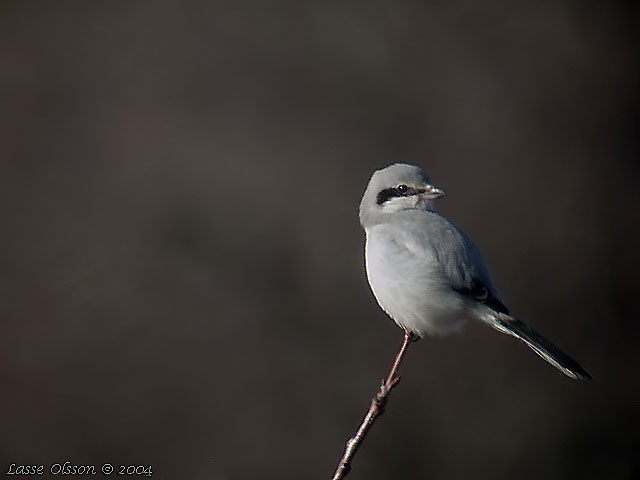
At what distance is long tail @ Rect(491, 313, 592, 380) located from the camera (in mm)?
2168

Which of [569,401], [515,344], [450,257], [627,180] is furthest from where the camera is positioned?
[627,180]

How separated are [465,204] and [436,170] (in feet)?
1.30

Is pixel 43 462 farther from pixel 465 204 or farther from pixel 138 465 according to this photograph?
pixel 465 204

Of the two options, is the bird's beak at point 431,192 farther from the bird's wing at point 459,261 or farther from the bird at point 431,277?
the bird's wing at point 459,261

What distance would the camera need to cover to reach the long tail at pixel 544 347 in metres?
2.17

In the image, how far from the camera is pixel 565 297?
573 centimetres

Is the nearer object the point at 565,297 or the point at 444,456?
the point at 444,456

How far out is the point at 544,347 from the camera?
7.32ft

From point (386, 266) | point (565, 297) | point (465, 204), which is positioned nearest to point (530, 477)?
point (565, 297)

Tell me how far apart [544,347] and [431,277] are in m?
0.44

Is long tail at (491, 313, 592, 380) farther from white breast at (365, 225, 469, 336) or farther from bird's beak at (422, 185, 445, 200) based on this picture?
bird's beak at (422, 185, 445, 200)

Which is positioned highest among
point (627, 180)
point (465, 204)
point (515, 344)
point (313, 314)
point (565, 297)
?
point (627, 180)

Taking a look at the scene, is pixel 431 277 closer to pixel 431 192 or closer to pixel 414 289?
pixel 414 289

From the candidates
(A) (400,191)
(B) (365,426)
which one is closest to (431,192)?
(A) (400,191)
